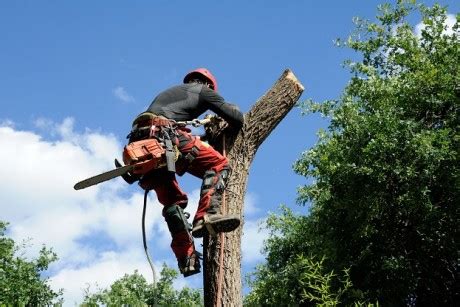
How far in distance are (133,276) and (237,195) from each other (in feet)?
116

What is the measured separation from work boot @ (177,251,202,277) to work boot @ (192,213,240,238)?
0.19 meters

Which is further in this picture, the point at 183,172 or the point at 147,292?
the point at 147,292

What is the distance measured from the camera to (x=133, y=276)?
3869cm

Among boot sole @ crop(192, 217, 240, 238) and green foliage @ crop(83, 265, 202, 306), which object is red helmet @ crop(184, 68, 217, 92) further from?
green foliage @ crop(83, 265, 202, 306)

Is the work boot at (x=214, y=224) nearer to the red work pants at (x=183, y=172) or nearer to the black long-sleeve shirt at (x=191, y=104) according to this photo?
the red work pants at (x=183, y=172)

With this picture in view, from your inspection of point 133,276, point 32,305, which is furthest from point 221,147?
point 133,276

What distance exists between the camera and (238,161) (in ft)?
16.3

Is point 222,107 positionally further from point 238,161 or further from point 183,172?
point 183,172

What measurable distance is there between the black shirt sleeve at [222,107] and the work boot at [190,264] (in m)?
1.17

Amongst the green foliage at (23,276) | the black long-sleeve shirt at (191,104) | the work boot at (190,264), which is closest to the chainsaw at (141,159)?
the black long-sleeve shirt at (191,104)

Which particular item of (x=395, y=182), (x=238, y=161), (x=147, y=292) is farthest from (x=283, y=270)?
(x=147, y=292)

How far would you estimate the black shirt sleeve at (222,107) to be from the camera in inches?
193

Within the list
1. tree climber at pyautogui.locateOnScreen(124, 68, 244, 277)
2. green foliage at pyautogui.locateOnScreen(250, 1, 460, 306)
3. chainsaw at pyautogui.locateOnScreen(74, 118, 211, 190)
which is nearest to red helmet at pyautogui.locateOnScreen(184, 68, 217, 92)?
tree climber at pyautogui.locateOnScreen(124, 68, 244, 277)

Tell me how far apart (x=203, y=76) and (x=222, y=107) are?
50 cm
